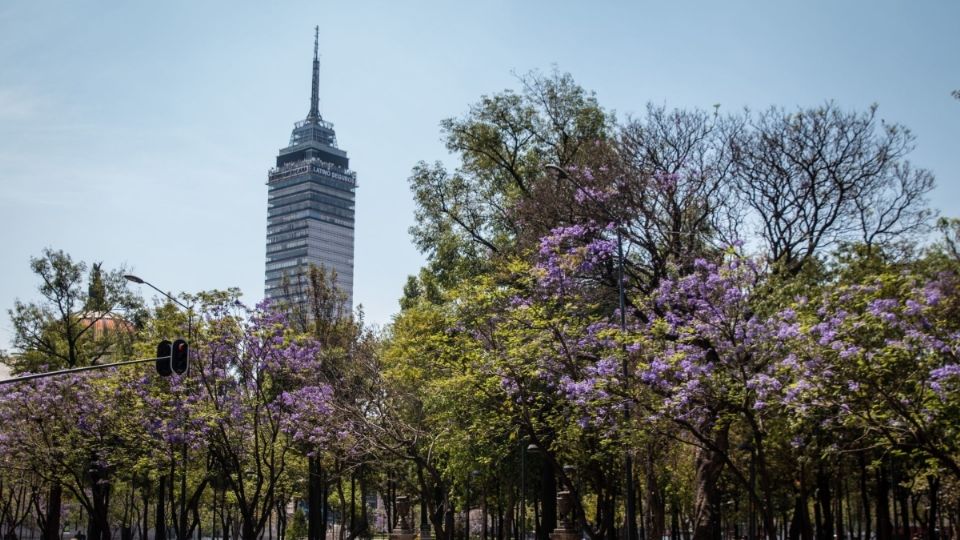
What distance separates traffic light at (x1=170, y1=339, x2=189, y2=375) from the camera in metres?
21.6

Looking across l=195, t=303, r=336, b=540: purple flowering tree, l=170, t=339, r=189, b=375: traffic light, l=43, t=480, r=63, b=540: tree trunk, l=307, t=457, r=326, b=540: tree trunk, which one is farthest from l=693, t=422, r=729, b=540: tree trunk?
l=43, t=480, r=63, b=540: tree trunk

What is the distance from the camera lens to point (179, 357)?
21.8 metres

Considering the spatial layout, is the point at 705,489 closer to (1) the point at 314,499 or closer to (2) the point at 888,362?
(2) the point at 888,362

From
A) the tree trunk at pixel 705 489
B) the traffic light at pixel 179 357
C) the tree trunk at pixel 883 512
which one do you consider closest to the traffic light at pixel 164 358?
the traffic light at pixel 179 357

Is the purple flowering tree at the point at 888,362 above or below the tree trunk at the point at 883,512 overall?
above

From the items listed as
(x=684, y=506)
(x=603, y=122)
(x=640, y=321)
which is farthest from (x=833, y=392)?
(x=684, y=506)

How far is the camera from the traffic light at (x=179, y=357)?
21625 millimetres

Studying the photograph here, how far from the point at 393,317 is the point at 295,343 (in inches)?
776

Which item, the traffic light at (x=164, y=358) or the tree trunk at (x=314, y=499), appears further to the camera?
the tree trunk at (x=314, y=499)

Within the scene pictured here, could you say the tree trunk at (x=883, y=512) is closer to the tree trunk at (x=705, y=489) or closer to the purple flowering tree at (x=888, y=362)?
the tree trunk at (x=705, y=489)

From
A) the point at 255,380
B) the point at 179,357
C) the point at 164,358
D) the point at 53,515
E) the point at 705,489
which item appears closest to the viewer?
the point at 179,357

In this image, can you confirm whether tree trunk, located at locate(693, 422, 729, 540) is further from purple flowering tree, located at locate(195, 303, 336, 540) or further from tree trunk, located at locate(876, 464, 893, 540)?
purple flowering tree, located at locate(195, 303, 336, 540)

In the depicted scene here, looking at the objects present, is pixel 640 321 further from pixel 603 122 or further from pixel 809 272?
pixel 603 122

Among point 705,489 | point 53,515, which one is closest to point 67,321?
point 53,515
